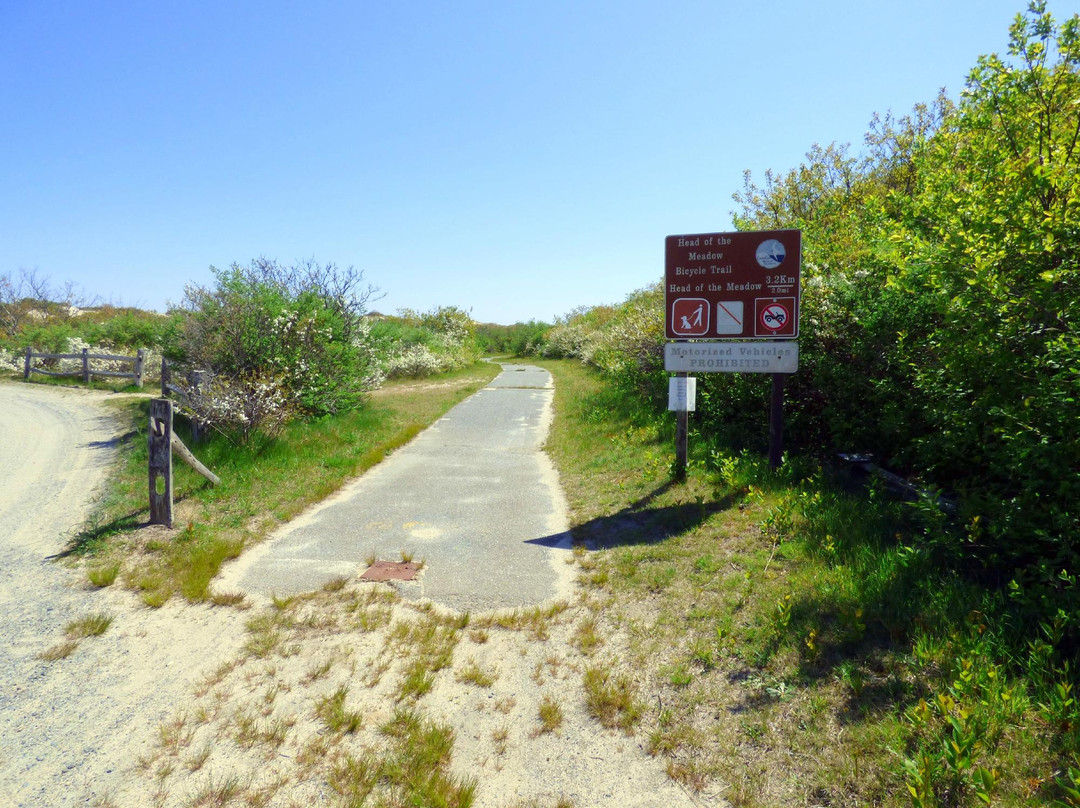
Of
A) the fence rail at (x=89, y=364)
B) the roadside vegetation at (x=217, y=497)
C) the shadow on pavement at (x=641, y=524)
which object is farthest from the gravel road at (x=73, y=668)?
the fence rail at (x=89, y=364)

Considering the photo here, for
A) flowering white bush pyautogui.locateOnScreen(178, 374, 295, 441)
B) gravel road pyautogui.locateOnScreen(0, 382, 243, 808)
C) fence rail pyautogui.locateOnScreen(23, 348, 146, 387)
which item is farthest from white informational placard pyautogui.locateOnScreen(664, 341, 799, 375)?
fence rail pyautogui.locateOnScreen(23, 348, 146, 387)

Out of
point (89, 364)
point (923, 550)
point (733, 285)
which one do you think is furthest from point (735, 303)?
point (89, 364)

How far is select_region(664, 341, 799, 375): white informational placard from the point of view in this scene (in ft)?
21.2

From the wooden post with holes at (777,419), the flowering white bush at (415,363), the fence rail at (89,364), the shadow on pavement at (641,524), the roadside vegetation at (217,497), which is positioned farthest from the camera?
the flowering white bush at (415,363)

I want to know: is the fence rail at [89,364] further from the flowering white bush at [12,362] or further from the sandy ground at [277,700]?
the sandy ground at [277,700]

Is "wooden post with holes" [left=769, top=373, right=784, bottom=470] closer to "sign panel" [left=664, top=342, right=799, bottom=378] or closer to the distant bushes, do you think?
"sign panel" [left=664, top=342, right=799, bottom=378]

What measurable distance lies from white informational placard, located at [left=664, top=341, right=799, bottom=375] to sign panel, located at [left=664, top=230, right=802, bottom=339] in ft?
0.36

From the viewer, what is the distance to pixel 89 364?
64.6ft

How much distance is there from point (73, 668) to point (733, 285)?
6.86m

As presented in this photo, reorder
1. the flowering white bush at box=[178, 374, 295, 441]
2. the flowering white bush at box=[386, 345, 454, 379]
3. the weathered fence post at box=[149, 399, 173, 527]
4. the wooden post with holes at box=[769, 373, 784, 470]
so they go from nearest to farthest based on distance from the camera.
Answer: the weathered fence post at box=[149, 399, 173, 527]
the wooden post with holes at box=[769, 373, 784, 470]
the flowering white bush at box=[178, 374, 295, 441]
the flowering white bush at box=[386, 345, 454, 379]

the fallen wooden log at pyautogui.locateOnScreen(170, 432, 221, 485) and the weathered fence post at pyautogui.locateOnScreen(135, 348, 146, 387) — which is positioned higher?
the weathered fence post at pyautogui.locateOnScreen(135, 348, 146, 387)

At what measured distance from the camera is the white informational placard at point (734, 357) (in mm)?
6465

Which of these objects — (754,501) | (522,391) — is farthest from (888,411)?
(522,391)

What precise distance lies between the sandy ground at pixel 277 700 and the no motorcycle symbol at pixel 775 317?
3.91 metres
